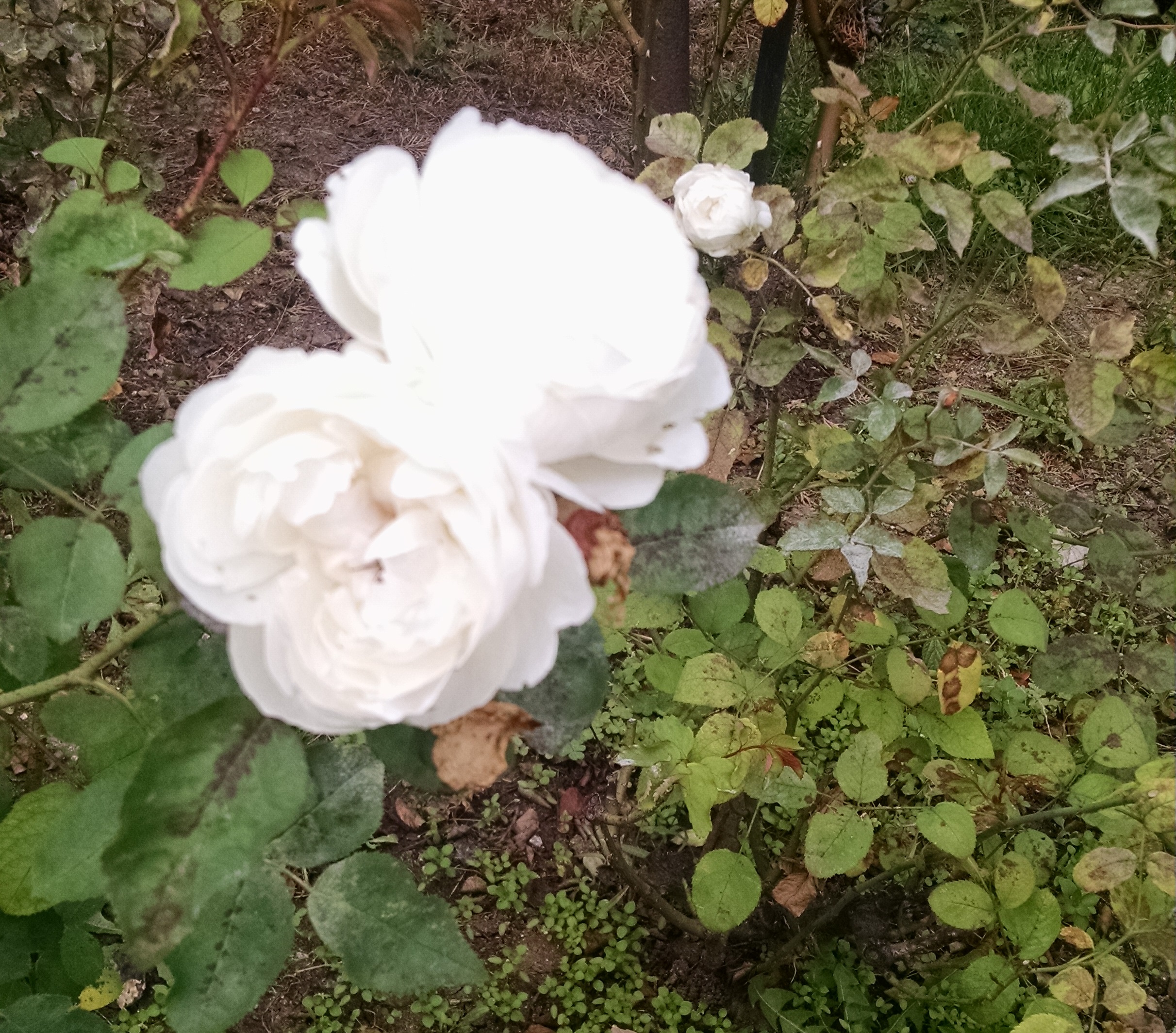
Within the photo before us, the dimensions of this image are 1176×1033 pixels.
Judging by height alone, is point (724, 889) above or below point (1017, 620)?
below

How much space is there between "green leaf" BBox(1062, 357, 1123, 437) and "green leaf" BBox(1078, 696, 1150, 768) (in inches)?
16.1

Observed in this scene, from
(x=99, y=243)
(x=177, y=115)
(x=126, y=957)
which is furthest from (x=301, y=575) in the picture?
(x=177, y=115)

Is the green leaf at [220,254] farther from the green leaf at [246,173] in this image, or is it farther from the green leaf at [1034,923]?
the green leaf at [1034,923]

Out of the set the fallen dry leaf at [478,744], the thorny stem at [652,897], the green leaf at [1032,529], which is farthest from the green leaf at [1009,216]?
the thorny stem at [652,897]

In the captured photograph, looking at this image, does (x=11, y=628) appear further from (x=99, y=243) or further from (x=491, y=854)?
(x=491, y=854)

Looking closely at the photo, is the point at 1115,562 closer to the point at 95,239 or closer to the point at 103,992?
the point at 95,239

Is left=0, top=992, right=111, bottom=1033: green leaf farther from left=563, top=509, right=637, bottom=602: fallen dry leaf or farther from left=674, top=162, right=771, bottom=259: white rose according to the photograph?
left=674, top=162, right=771, bottom=259: white rose

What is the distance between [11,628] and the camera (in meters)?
0.66

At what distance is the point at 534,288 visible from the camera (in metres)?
0.39

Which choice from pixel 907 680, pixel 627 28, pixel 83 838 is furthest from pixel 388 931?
pixel 627 28

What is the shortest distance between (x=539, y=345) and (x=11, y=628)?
0.52m

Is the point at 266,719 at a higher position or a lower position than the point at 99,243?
lower

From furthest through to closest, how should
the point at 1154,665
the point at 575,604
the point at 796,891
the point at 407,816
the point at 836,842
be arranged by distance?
the point at 407,816
the point at 796,891
the point at 836,842
the point at 1154,665
the point at 575,604

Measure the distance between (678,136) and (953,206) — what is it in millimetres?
330
